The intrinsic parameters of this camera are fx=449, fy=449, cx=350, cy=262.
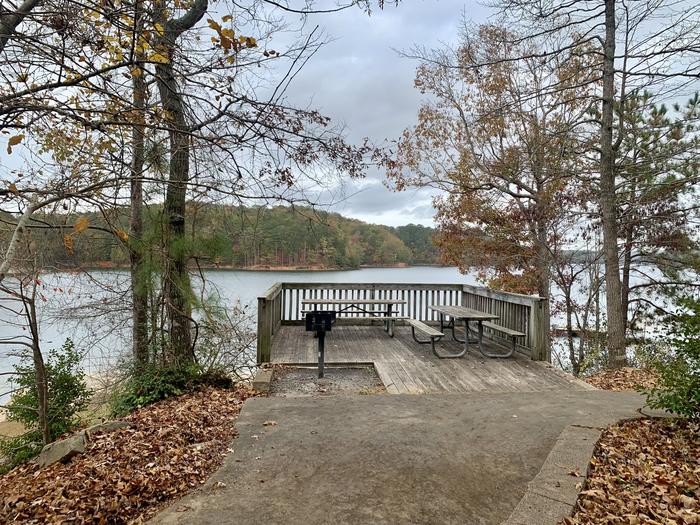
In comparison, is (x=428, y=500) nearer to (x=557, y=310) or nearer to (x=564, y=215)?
(x=564, y=215)

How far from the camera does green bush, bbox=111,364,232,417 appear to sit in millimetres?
4590

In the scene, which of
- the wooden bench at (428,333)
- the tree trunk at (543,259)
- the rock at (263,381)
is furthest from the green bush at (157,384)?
the tree trunk at (543,259)

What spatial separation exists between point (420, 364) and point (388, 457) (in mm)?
3108

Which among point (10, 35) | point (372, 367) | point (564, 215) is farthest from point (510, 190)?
point (10, 35)

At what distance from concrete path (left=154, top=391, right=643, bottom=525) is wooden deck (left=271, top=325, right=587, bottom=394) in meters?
0.48

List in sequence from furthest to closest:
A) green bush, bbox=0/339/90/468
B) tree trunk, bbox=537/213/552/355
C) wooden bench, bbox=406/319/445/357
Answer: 1. tree trunk, bbox=537/213/552/355
2. wooden bench, bbox=406/319/445/357
3. green bush, bbox=0/339/90/468

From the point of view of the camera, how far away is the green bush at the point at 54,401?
5.75 metres

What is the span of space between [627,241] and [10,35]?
1240cm

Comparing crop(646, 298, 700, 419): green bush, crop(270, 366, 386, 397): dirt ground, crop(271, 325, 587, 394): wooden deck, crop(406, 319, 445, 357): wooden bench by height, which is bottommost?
crop(270, 366, 386, 397): dirt ground

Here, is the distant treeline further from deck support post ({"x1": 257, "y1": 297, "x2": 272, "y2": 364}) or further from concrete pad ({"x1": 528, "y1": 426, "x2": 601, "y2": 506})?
concrete pad ({"x1": 528, "y1": 426, "x2": 601, "y2": 506})

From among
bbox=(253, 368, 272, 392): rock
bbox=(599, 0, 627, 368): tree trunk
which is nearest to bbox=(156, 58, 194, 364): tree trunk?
bbox=(253, 368, 272, 392): rock

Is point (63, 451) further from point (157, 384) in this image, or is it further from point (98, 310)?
point (98, 310)

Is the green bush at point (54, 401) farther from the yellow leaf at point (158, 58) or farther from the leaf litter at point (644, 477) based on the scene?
the leaf litter at point (644, 477)

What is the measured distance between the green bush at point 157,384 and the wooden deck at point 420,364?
137cm
